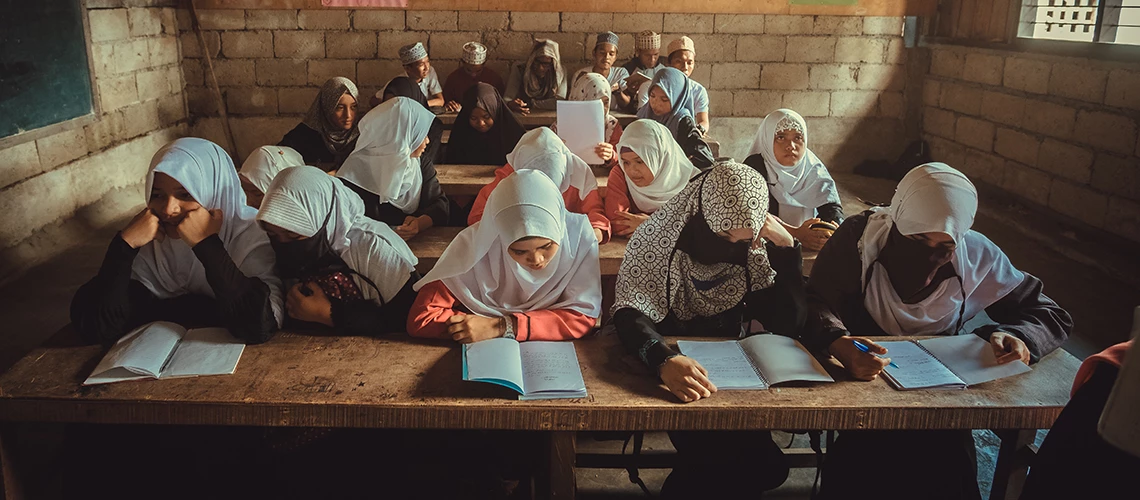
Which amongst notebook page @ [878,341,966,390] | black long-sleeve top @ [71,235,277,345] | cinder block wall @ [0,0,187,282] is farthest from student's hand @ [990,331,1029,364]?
cinder block wall @ [0,0,187,282]

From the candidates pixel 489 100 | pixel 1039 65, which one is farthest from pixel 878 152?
pixel 489 100

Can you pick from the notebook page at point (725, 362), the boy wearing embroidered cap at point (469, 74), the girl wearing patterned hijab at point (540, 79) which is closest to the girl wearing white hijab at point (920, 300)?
the notebook page at point (725, 362)

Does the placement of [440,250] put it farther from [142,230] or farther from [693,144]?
[693,144]

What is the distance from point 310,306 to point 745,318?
1.28 m

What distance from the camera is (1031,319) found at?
212 cm

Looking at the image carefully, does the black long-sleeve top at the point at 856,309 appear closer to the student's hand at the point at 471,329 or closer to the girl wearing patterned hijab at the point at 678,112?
the student's hand at the point at 471,329

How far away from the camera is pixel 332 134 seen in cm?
491

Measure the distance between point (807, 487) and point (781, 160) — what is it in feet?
5.58

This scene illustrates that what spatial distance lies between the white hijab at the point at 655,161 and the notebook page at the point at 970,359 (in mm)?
1522

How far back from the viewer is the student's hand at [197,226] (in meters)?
2.12

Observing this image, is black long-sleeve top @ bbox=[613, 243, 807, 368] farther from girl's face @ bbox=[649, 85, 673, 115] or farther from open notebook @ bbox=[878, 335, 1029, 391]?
girl's face @ bbox=[649, 85, 673, 115]

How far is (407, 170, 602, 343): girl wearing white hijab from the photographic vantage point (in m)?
2.07

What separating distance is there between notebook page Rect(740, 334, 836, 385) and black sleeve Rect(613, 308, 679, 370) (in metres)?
0.22

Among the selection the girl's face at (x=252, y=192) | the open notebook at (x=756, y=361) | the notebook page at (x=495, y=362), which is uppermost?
the girl's face at (x=252, y=192)
